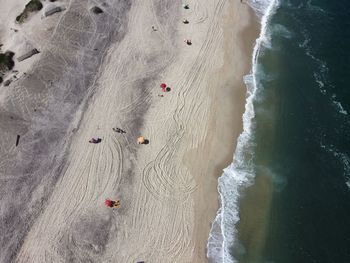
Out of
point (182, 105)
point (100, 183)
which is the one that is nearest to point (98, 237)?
point (100, 183)

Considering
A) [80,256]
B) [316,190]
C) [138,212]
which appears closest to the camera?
[80,256]

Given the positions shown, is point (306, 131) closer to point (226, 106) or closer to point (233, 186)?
point (226, 106)

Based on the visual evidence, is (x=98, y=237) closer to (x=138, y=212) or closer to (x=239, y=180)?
(x=138, y=212)

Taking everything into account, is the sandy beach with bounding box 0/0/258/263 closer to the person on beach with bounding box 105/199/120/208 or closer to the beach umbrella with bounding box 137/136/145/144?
the person on beach with bounding box 105/199/120/208

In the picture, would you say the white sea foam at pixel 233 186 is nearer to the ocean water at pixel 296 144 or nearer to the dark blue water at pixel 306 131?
the ocean water at pixel 296 144

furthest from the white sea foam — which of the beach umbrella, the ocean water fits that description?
the beach umbrella

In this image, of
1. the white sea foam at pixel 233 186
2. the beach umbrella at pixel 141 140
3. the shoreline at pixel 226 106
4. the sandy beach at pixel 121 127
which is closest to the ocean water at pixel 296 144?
the white sea foam at pixel 233 186
